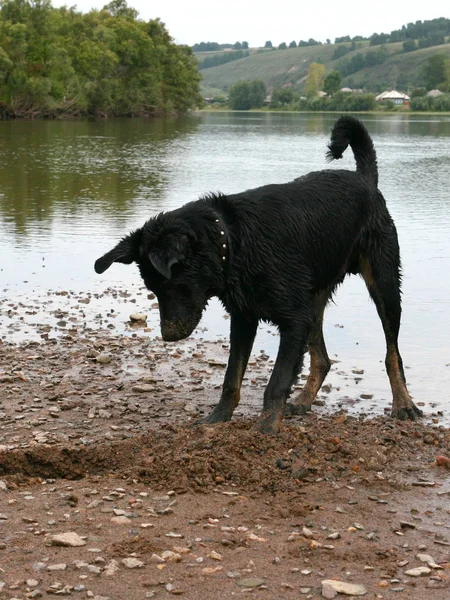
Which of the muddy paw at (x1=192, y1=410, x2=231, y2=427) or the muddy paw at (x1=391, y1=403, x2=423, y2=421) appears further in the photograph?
the muddy paw at (x1=391, y1=403, x2=423, y2=421)

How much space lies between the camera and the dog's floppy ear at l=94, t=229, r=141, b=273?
6418 millimetres

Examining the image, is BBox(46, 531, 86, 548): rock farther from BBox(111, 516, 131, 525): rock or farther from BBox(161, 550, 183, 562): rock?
BBox(161, 550, 183, 562): rock

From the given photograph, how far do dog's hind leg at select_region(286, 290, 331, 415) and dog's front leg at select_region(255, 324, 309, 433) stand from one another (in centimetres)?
97

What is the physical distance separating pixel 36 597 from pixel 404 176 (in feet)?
81.6

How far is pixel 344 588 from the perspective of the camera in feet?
14.9

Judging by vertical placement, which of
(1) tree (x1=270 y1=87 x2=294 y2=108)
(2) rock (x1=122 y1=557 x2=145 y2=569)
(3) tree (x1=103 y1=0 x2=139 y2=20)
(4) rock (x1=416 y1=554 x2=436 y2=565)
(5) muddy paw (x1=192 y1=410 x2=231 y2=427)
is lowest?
(5) muddy paw (x1=192 y1=410 x2=231 y2=427)

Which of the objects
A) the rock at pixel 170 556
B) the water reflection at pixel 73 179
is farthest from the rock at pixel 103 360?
the water reflection at pixel 73 179

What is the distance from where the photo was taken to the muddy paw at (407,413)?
24.6 ft

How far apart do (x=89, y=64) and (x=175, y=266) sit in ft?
342

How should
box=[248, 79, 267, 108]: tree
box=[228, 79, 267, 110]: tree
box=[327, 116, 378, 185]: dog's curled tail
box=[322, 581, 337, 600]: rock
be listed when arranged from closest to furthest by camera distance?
box=[322, 581, 337, 600]: rock
box=[327, 116, 378, 185]: dog's curled tail
box=[228, 79, 267, 110]: tree
box=[248, 79, 267, 108]: tree

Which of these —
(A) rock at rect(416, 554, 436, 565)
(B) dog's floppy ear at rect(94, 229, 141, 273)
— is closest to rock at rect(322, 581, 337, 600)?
(A) rock at rect(416, 554, 436, 565)

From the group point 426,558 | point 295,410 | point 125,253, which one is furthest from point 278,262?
point 426,558

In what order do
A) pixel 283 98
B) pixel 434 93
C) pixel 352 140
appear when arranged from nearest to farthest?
pixel 352 140 → pixel 283 98 → pixel 434 93

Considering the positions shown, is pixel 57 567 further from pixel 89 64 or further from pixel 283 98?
pixel 283 98
